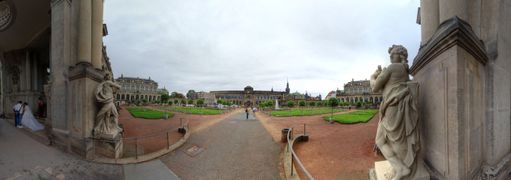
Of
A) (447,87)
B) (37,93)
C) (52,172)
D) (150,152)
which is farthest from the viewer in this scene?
(37,93)

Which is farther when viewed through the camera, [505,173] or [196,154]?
[196,154]

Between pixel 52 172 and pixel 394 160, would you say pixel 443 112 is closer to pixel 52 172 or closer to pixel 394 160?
pixel 394 160

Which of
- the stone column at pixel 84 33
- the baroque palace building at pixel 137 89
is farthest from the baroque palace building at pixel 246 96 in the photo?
the stone column at pixel 84 33

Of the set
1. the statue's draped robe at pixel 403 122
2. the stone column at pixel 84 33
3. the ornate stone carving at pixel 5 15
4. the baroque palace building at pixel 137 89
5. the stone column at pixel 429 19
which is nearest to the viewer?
the statue's draped robe at pixel 403 122

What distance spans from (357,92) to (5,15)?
94332 millimetres

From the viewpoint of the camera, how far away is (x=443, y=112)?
9.91 feet

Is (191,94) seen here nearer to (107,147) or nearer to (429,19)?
(107,147)

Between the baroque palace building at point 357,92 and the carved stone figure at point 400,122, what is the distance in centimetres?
8634

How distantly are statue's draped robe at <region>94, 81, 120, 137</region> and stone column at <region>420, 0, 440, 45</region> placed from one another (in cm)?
847

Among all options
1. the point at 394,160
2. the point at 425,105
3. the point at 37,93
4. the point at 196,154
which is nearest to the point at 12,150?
the point at 196,154

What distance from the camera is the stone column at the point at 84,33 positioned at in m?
6.43

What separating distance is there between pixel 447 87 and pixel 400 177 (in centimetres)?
156

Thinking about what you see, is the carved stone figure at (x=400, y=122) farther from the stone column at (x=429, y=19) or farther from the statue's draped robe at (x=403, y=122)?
the stone column at (x=429, y=19)

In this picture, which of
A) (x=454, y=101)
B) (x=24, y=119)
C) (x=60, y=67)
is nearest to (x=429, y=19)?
(x=454, y=101)
